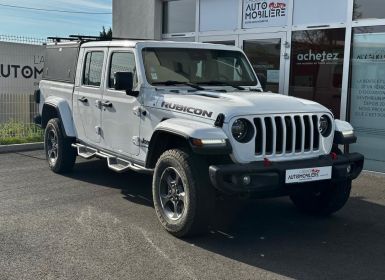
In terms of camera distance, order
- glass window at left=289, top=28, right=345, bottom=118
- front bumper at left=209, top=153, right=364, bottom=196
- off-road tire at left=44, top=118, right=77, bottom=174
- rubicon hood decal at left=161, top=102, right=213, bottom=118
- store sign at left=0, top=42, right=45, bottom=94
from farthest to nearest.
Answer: store sign at left=0, top=42, right=45, bottom=94 → glass window at left=289, top=28, right=345, bottom=118 → off-road tire at left=44, top=118, right=77, bottom=174 → rubicon hood decal at left=161, top=102, right=213, bottom=118 → front bumper at left=209, top=153, right=364, bottom=196

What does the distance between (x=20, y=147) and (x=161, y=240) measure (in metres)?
6.49

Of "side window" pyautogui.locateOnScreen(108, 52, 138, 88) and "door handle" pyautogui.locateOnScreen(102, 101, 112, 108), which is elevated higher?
"side window" pyautogui.locateOnScreen(108, 52, 138, 88)

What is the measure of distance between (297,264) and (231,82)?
2.68 m

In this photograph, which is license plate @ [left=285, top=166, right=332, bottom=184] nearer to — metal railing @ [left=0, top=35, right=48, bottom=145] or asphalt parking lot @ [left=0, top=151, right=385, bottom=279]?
asphalt parking lot @ [left=0, top=151, right=385, bottom=279]

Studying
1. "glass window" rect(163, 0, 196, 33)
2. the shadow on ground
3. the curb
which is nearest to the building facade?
"glass window" rect(163, 0, 196, 33)

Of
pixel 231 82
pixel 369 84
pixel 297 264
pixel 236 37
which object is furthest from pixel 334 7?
pixel 297 264

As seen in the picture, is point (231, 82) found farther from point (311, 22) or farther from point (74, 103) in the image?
point (311, 22)

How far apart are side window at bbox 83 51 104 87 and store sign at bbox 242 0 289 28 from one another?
4.30m

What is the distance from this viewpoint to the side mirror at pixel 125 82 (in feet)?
18.7

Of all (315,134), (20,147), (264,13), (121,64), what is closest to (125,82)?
(121,64)

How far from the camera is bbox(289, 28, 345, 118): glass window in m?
9.01

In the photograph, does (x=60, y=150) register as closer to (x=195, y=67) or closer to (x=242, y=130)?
(x=195, y=67)

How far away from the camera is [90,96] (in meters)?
6.95

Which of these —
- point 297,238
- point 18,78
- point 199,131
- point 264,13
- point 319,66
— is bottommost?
point 297,238
